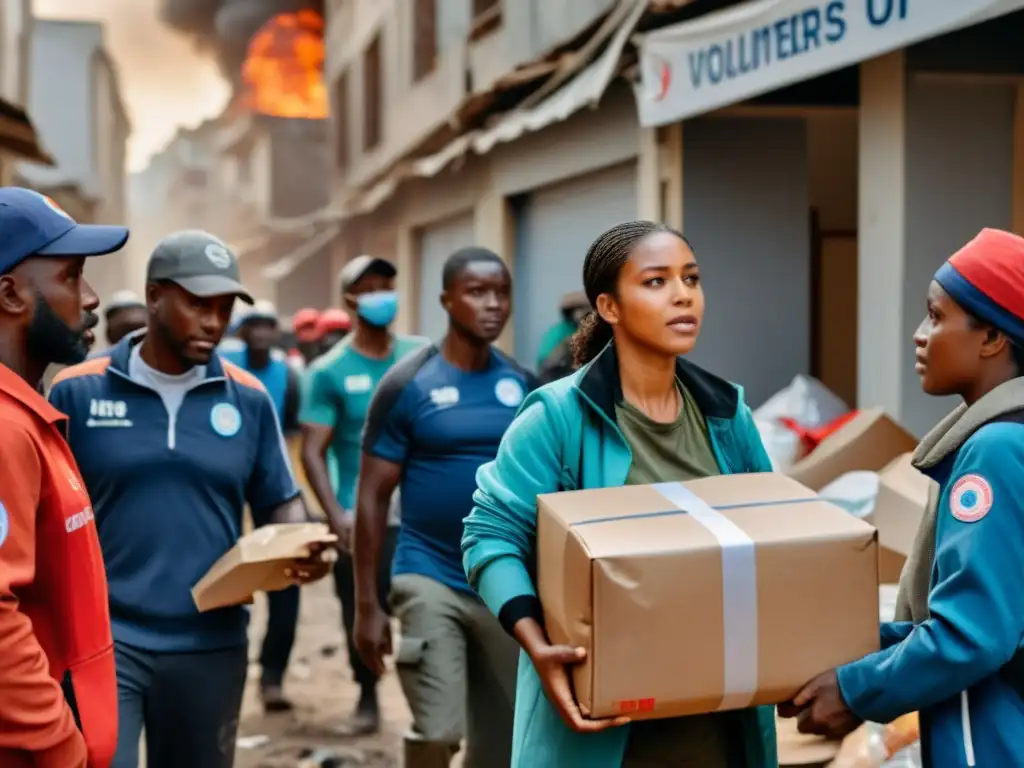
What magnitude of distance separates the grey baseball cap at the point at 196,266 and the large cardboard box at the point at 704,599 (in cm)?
171

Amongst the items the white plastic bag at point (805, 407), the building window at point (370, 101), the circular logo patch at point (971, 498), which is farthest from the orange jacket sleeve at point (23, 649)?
the building window at point (370, 101)

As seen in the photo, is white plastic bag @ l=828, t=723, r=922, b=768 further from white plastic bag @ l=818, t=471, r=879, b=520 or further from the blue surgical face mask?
the blue surgical face mask

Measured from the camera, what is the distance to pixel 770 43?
701 centimetres

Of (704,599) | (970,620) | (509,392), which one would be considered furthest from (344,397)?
(970,620)

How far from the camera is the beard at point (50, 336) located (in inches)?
111

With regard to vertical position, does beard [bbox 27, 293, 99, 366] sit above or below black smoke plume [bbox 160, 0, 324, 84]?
below

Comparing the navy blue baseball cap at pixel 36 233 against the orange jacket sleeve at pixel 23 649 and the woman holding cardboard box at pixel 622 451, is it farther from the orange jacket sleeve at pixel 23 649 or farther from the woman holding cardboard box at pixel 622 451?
the woman holding cardboard box at pixel 622 451

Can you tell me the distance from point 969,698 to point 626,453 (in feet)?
2.73

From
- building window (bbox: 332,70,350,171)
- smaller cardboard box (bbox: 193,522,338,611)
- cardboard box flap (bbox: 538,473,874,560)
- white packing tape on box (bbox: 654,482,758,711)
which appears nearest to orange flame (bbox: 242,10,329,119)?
building window (bbox: 332,70,350,171)

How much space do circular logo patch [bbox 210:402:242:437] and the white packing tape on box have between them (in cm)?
188

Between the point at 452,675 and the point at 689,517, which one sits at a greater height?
the point at 689,517

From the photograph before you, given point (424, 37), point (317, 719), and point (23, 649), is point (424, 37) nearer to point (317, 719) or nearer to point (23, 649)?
point (317, 719)

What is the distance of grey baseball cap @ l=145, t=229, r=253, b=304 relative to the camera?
3914mm

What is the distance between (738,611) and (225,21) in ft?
124
